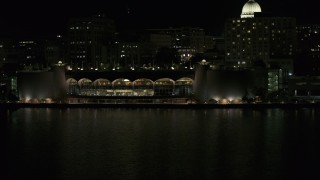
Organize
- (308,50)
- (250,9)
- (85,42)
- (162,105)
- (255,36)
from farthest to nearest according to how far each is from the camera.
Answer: (85,42)
(308,50)
(250,9)
(255,36)
(162,105)

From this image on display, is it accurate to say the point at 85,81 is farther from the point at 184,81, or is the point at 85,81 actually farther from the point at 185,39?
the point at 185,39

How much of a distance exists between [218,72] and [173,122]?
26.9 ft

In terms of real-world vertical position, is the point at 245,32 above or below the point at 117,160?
above

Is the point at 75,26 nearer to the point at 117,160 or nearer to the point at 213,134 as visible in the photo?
the point at 213,134

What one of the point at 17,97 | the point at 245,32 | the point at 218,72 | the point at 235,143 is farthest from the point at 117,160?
the point at 245,32

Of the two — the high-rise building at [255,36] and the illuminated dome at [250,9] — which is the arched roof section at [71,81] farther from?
the illuminated dome at [250,9]

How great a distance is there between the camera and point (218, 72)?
34.6 metres

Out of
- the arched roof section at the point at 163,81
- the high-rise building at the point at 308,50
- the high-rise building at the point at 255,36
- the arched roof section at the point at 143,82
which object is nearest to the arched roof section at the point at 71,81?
the arched roof section at the point at 143,82

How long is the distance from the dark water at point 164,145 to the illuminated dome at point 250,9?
17.7 meters

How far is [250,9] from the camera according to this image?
48.5 metres

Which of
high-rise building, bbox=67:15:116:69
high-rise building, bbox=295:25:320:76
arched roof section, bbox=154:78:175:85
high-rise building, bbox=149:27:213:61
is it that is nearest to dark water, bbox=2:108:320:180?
arched roof section, bbox=154:78:175:85

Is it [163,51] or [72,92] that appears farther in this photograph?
[163,51]

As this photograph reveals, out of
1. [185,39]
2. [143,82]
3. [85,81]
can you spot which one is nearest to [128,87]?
[143,82]

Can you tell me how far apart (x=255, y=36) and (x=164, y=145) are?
87.1 ft
